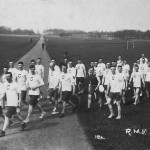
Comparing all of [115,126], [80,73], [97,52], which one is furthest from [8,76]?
[97,52]

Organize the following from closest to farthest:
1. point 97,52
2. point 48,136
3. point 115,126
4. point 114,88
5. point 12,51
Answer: point 48,136, point 115,126, point 114,88, point 12,51, point 97,52

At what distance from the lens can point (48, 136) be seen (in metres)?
10.9

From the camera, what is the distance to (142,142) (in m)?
10.7

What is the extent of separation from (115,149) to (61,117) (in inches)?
167

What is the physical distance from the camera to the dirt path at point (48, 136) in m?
9.81

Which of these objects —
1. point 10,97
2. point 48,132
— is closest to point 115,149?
point 48,132

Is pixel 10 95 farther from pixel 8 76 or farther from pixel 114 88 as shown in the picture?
pixel 114 88

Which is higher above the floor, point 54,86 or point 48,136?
point 54,86

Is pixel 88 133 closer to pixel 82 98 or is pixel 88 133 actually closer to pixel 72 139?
pixel 72 139

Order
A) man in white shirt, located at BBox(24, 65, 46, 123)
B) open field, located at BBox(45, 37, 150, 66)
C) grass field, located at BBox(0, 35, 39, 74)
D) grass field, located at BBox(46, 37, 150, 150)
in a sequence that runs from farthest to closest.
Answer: open field, located at BBox(45, 37, 150, 66) < grass field, located at BBox(0, 35, 39, 74) < man in white shirt, located at BBox(24, 65, 46, 123) < grass field, located at BBox(46, 37, 150, 150)

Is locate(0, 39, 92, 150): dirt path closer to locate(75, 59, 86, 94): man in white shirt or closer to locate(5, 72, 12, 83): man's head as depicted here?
locate(5, 72, 12, 83): man's head

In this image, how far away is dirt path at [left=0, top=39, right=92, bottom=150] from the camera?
9.81 m

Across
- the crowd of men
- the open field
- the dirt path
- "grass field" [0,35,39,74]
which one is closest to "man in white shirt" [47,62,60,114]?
the crowd of men

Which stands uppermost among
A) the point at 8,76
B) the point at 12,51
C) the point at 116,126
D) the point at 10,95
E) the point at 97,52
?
the point at 8,76
